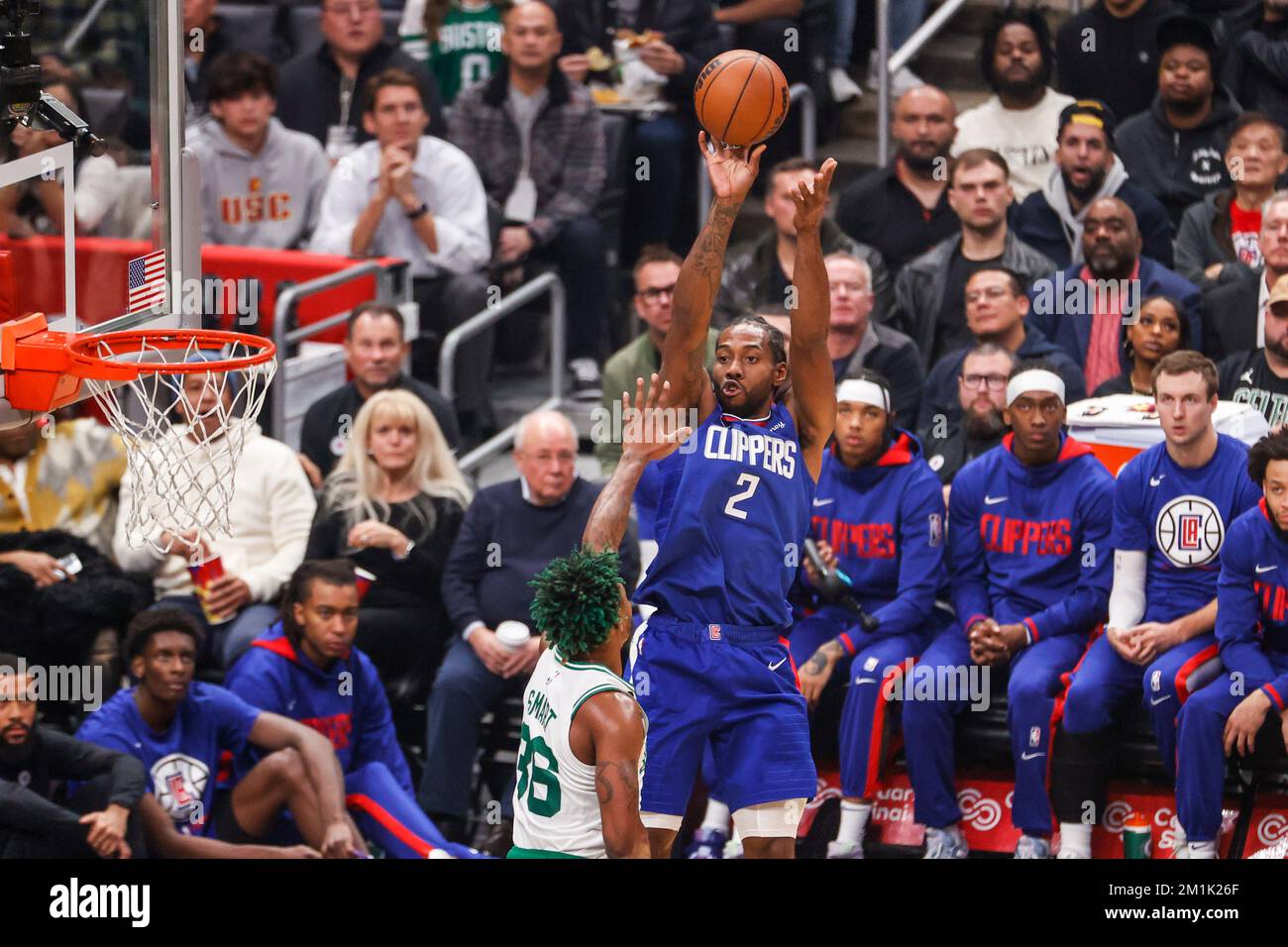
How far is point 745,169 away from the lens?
6.99 metres

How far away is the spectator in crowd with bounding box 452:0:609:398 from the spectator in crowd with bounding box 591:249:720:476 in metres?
1.05

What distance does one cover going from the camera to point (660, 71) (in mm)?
10898

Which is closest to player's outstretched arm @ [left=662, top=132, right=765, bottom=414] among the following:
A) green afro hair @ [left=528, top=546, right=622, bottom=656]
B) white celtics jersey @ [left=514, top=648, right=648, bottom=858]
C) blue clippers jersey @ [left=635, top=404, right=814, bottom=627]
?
blue clippers jersey @ [left=635, top=404, right=814, bottom=627]

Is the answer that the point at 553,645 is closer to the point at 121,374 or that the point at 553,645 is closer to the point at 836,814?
the point at 121,374

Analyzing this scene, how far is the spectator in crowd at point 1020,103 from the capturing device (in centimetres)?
1035

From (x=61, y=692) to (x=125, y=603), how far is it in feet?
1.46

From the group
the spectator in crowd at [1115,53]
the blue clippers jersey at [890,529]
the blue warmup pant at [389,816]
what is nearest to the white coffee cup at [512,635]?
the blue warmup pant at [389,816]

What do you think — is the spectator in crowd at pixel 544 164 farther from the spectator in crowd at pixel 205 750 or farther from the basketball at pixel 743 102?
the basketball at pixel 743 102

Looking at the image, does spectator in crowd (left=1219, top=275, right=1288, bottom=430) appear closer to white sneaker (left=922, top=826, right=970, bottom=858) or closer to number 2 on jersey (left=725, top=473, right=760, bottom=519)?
white sneaker (left=922, top=826, right=970, bottom=858)

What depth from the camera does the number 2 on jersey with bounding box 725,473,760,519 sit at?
23.3ft

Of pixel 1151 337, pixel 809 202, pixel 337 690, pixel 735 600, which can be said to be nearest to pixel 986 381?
pixel 1151 337

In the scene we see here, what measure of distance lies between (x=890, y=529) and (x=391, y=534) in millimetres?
2032

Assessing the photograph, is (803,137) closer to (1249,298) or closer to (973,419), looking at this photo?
(973,419)
